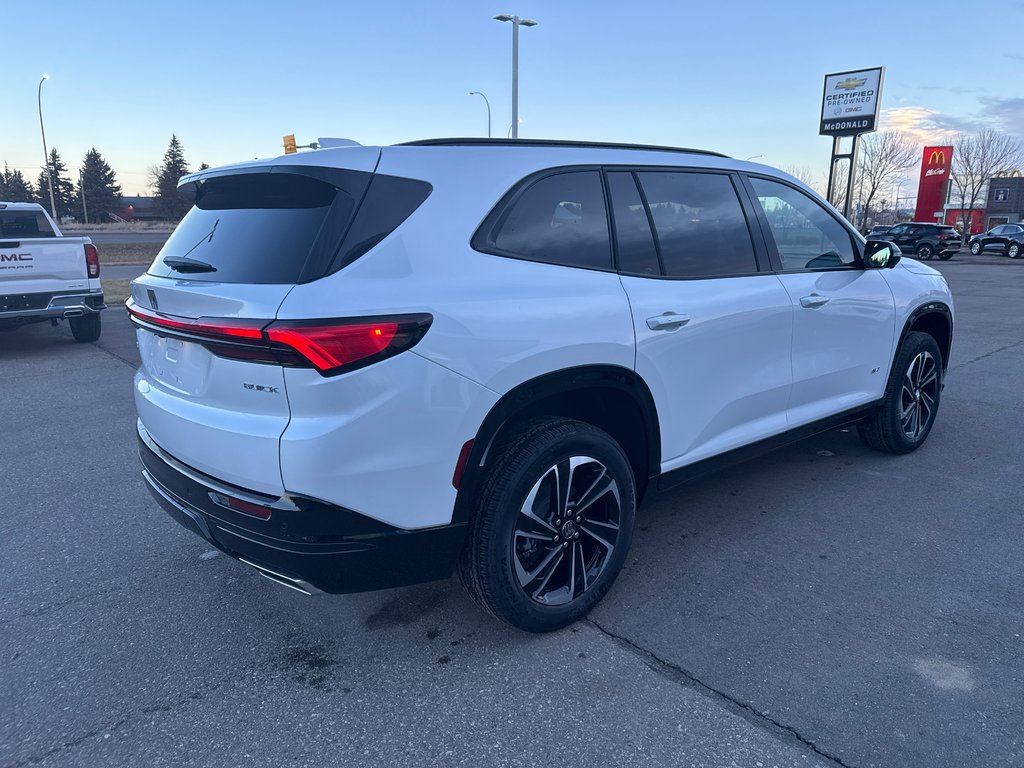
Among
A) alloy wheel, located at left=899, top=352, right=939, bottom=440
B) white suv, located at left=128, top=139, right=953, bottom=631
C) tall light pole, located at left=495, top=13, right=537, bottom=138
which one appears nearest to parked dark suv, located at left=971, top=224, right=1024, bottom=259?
tall light pole, located at left=495, top=13, right=537, bottom=138

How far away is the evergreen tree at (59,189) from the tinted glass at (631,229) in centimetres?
10462

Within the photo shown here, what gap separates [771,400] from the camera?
12.1 ft

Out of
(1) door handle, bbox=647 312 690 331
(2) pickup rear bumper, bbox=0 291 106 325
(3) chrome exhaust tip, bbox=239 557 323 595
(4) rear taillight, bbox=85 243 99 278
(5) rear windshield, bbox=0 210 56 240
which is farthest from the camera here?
(4) rear taillight, bbox=85 243 99 278

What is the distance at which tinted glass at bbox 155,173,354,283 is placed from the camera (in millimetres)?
2336

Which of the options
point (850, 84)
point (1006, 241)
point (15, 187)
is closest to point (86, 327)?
point (850, 84)

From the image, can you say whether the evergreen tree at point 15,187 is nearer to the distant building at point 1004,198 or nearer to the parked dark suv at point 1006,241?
the parked dark suv at point 1006,241

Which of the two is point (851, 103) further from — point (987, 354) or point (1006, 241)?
point (987, 354)

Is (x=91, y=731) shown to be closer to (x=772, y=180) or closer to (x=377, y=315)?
(x=377, y=315)

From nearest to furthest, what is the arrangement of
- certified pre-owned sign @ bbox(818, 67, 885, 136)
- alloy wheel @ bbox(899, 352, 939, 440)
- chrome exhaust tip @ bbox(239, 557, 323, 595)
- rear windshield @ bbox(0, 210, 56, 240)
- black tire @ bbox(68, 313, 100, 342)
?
chrome exhaust tip @ bbox(239, 557, 323, 595) < alloy wheel @ bbox(899, 352, 939, 440) < rear windshield @ bbox(0, 210, 56, 240) < black tire @ bbox(68, 313, 100, 342) < certified pre-owned sign @ bbox(818, 67, 885, 136)

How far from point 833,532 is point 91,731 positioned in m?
3.33

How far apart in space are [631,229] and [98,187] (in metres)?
103

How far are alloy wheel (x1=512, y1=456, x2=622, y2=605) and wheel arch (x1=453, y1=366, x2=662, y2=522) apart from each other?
0.23 meters

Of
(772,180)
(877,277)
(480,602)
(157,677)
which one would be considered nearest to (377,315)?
(480,602)

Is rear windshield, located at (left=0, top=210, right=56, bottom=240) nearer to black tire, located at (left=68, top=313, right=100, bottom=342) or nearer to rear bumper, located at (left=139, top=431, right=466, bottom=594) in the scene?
black tire, located at (left=68, top=313, right=100, bottom=342)
